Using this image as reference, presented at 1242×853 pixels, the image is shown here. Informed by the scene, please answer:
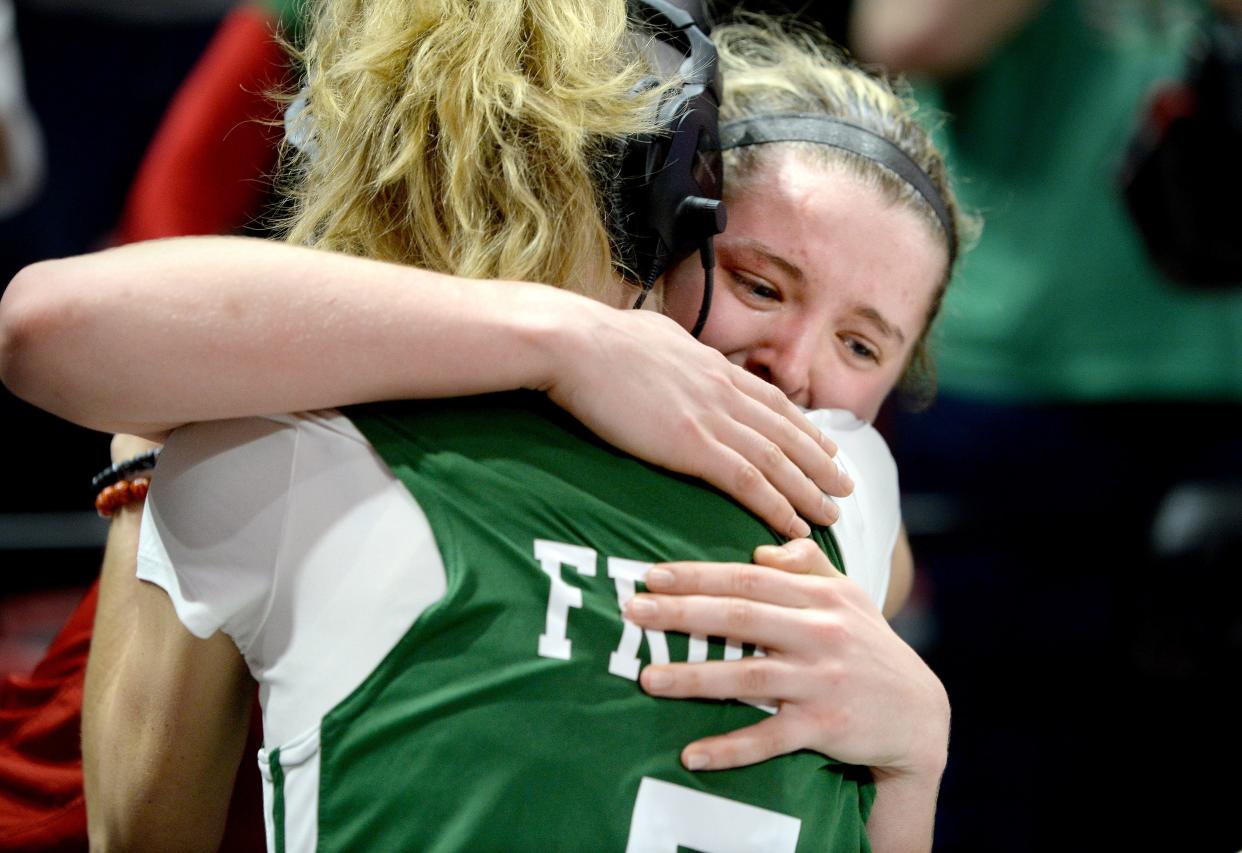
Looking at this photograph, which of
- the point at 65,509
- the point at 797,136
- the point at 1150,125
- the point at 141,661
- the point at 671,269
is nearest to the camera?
the point at 141,661

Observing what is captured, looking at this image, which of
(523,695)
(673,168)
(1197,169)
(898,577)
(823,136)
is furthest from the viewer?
(1197,169)

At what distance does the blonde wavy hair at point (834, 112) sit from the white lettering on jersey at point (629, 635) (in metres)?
0.56

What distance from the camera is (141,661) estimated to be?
3.49 feet

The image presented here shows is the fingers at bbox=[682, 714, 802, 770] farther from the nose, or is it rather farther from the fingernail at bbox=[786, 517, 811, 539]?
the nose

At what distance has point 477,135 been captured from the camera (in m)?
1.04

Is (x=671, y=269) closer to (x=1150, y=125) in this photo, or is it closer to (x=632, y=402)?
(x=632, y=402)

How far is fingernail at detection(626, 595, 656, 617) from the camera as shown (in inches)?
37.9

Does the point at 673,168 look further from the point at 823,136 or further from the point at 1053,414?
the point at 1053,414

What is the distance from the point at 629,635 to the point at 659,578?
0.15 ft

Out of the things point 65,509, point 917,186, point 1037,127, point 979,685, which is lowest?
point 979,685

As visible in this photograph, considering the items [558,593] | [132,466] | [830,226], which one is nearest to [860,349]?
[830,226]

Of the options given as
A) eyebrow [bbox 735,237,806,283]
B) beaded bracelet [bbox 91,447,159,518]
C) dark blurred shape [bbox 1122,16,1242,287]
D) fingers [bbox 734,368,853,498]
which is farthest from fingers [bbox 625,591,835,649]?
dark blurred shape [bbox 1122,16,1242,287]

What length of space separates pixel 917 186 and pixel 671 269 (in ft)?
1.10

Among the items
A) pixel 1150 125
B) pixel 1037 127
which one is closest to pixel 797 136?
pixel 1150 125
